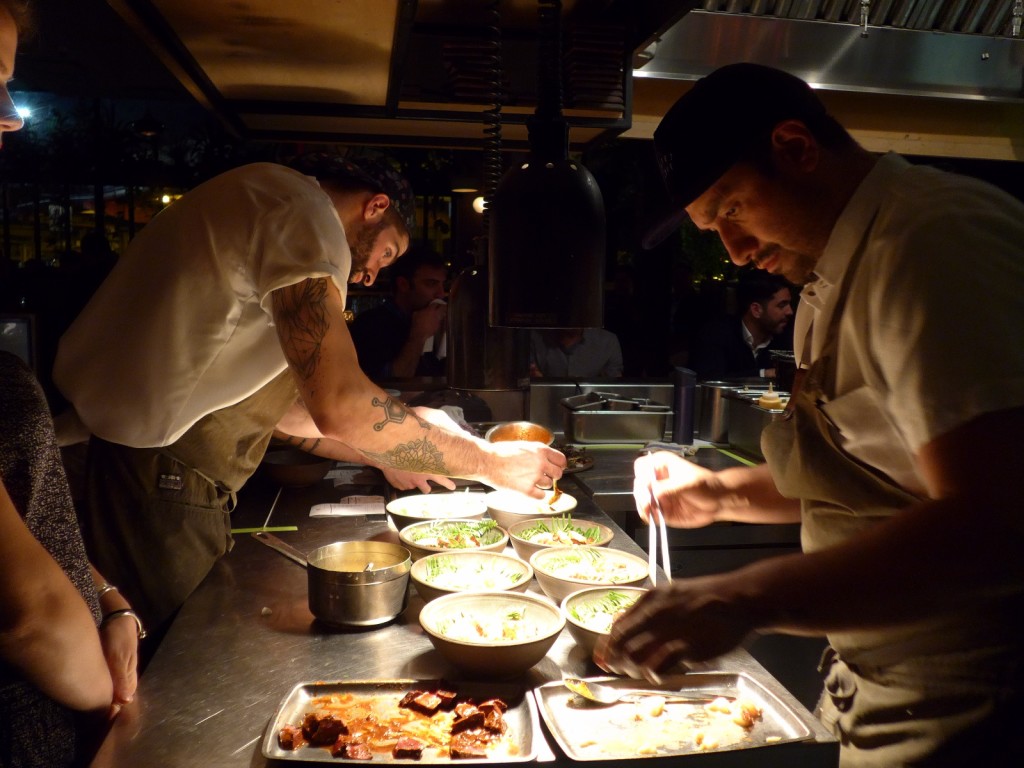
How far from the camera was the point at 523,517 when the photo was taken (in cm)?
230

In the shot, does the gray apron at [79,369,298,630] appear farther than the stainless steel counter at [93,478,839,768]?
Yes

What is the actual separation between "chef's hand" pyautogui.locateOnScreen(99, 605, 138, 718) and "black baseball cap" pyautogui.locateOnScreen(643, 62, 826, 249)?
1.42 m

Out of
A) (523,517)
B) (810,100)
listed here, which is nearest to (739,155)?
(810,100)

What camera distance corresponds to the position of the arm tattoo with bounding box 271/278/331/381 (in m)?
1.90

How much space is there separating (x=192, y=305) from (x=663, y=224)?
1.28m

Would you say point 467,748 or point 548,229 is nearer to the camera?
point 467,748

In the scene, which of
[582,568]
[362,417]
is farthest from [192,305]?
[582,568]

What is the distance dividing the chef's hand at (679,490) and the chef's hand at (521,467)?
0.32 metres

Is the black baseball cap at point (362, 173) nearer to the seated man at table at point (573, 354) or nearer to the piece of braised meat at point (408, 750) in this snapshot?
the piece of braised meat at point (408, 750)

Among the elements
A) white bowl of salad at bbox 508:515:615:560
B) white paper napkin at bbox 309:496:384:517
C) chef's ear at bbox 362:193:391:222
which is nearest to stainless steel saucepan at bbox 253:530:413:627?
white bowl of salad at bbox 508:515:615:560

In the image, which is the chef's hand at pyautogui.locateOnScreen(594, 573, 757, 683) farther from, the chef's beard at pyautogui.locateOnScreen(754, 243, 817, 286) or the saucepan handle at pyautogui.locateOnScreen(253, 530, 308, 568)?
the saucepan handle at pyautogui.locateOnScreen(253, 530, 308, 568)

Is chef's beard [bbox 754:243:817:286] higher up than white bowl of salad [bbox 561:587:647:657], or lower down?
higher up

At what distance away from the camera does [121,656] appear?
1.54 metres

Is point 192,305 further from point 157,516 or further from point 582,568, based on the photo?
point 582,568
